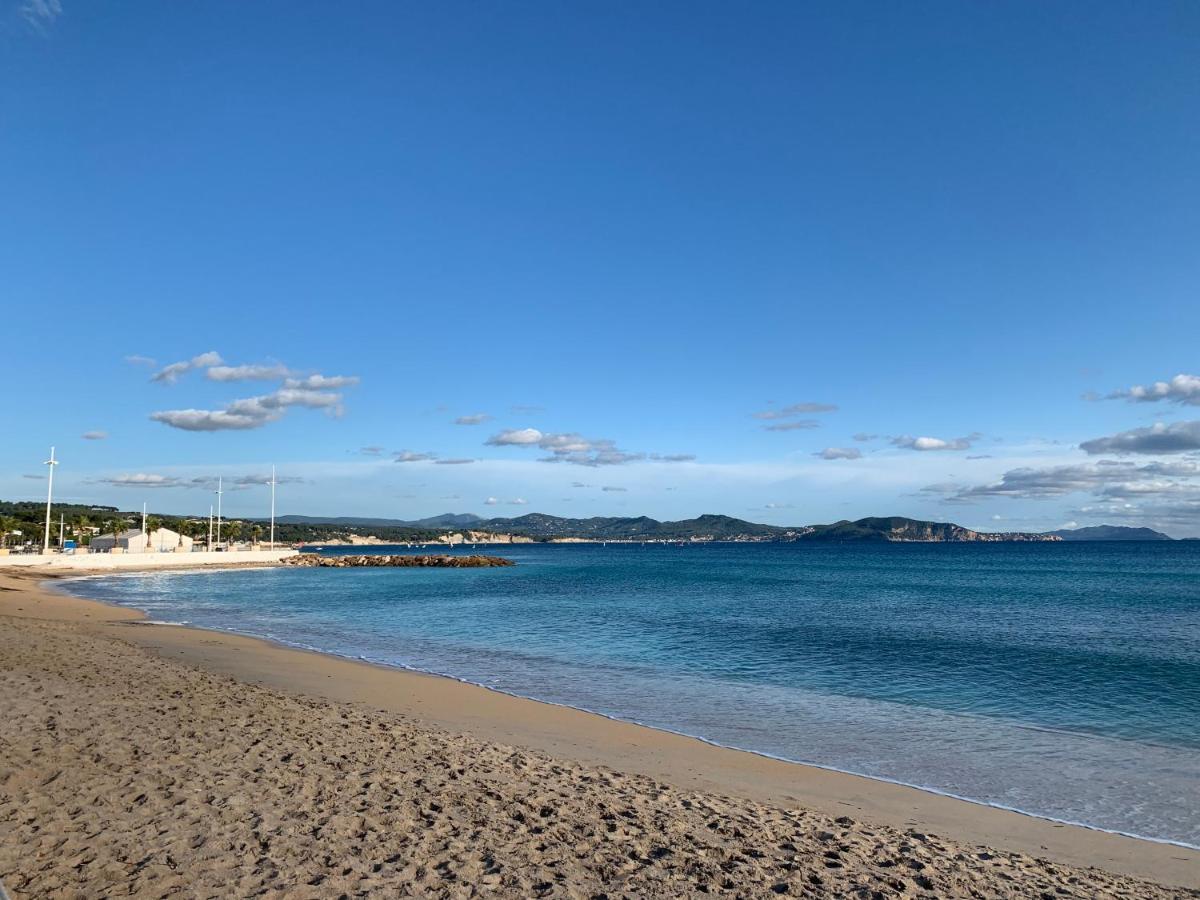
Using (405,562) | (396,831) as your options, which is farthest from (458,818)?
(405,562)

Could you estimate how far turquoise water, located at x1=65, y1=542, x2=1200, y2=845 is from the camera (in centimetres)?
1086

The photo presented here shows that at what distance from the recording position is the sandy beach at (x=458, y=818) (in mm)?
5922

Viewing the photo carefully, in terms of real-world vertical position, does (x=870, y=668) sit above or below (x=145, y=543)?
below

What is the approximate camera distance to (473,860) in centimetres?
625

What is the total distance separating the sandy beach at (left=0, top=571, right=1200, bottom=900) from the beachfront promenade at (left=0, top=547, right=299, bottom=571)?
6156 cm

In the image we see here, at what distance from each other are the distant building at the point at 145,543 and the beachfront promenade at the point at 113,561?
8.15 metres

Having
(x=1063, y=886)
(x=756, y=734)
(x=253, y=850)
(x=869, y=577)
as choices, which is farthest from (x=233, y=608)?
(x=869, y=577)

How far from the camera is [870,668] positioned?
1977cm

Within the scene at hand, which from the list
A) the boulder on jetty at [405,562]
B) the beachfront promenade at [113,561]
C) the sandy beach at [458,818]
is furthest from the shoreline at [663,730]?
the boulder on jetty at [405,562]

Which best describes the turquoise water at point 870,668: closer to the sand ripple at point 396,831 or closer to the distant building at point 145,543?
the sand ripple at point 396,831

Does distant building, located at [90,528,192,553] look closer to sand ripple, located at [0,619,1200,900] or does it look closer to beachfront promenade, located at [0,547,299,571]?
beachfront promenade, located at [0,547,299,571]

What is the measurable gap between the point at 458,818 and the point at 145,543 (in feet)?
316

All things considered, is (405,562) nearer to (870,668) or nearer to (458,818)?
(870,668)

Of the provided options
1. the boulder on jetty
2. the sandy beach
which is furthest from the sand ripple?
the boulder on jetty
